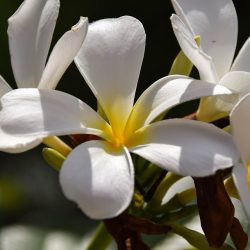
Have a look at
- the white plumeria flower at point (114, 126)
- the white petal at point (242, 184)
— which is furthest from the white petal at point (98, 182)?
the white petal at point (242, 184)

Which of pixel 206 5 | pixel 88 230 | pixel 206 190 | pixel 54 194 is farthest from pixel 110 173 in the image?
pixel 54 194

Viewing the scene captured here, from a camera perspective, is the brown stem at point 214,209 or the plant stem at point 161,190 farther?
the plant stem at point 161,190

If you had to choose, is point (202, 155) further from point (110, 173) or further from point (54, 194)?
point (54, 194)

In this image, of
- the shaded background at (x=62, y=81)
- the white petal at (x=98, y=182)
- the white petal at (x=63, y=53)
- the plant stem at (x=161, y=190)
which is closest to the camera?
the white petal at (x=98, y=182)

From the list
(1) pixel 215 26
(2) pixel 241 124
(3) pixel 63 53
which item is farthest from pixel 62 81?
(2) pixel 241 124

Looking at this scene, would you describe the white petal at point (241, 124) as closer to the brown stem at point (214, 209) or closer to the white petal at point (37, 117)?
the brown stem at point (214, 209)

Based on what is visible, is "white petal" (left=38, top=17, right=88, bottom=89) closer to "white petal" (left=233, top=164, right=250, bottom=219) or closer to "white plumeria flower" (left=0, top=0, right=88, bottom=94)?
"white plumeria flower" (left=0, top=0, right=88, bottom=94)
